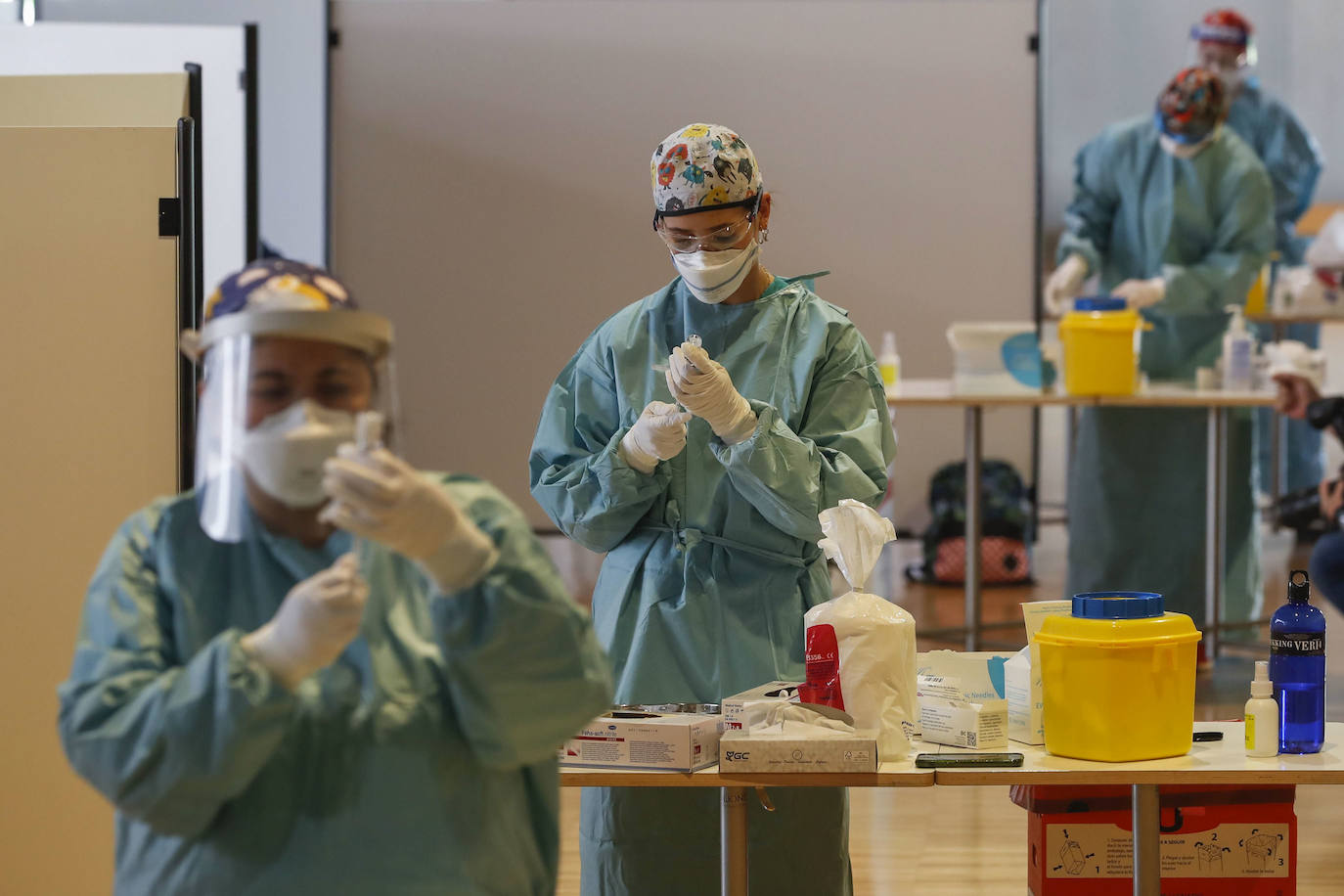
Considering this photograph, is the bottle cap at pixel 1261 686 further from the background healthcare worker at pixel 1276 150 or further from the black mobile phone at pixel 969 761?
the background healthcare worker at pixel 1276 150

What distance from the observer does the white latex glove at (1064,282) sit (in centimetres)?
511

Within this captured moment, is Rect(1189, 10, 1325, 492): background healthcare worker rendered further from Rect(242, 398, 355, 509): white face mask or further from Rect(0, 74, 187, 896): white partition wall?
Rect(242, 398, 355, 509): white face mask

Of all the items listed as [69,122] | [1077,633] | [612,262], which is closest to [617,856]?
[1077,633]

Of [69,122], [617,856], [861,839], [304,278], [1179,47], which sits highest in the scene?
[1179,47]

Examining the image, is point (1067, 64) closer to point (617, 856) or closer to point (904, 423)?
point (904, 423)

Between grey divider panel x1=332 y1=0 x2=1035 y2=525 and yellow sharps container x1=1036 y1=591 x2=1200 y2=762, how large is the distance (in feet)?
14.9

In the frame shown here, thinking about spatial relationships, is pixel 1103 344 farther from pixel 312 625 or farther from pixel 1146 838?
pixel 312 625

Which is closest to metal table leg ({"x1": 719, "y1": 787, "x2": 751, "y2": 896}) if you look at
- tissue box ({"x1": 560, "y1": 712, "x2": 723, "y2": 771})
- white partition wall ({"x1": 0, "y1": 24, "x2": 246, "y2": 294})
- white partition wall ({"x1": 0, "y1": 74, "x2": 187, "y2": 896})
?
tissue box ({"x1": 560, "y1": 712, "x2": 723, "y2": 771})

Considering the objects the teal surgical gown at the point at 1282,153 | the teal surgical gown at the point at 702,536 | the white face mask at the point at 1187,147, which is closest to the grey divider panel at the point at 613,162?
the teal surgical gown at the point at 1282,153

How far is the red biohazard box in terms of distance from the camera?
2273 millimetres

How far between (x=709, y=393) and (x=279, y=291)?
3.16 ft

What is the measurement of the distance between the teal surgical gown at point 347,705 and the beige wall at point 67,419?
1.59 metres

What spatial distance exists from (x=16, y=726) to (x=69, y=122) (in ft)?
3.88

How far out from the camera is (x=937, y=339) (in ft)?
22.1
